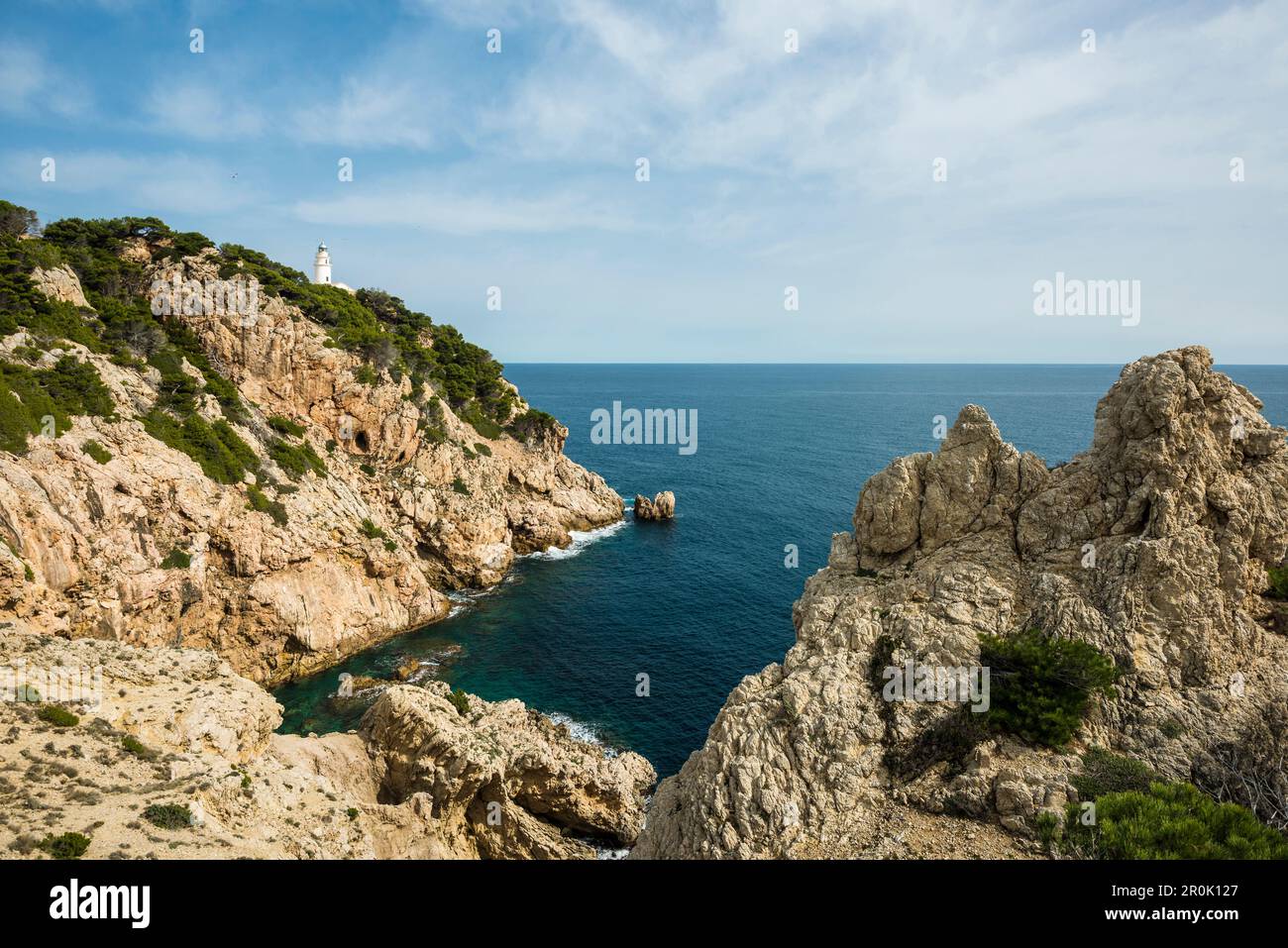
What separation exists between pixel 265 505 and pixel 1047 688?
48.5 meters

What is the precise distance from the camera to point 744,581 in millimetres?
62406

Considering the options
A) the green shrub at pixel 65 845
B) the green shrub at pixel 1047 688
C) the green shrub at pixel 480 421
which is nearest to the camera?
the green shrub at pixel 65 845

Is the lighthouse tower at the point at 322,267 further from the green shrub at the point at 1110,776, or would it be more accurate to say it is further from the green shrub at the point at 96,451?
the green shrub at the point at 1110,776

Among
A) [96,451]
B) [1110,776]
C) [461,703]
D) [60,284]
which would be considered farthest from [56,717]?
[60,284]

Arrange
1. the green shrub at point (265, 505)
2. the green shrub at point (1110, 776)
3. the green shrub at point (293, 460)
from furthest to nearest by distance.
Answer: the green shrub at point (293, 460), the green shrub at point (265, 505), the green shrub at point (1110, 776)

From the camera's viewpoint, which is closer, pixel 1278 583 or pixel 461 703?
pixel 1278 583

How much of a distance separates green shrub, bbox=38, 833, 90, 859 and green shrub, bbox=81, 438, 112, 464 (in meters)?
30.6

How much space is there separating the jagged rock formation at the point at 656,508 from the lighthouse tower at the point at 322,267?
4885cm

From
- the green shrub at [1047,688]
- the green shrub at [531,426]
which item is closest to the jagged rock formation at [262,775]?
the green shrub at [1047,688]

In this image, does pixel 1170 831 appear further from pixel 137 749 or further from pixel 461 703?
pixel 461 703

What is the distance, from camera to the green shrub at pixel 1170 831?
39.5ft

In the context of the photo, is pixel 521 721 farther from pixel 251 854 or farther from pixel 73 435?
pixel 73 435

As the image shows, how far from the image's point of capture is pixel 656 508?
83250 mm
